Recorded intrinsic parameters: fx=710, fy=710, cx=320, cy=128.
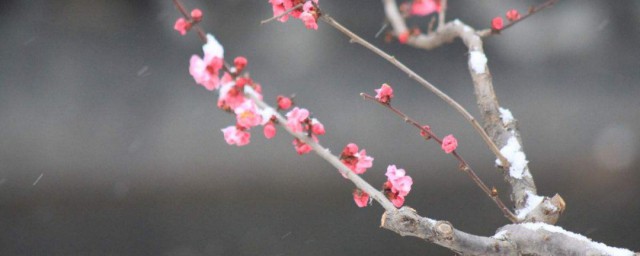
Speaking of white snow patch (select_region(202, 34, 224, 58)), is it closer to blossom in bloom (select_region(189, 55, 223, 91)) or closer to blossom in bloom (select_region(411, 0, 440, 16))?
blossom in bloom (select_region(189, 55, 223, 91))

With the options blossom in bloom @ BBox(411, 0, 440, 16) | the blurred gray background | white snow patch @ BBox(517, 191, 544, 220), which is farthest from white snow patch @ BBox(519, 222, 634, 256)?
the blurred gray background

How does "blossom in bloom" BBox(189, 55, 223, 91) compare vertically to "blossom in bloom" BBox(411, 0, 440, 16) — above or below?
below

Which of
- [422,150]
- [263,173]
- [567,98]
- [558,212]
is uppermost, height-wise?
[567,98]

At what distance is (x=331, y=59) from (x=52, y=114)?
1187 millimetres

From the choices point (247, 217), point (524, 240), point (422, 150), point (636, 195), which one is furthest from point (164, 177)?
point (524, 240)

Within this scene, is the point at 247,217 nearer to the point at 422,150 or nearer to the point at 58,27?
the point at 422,150

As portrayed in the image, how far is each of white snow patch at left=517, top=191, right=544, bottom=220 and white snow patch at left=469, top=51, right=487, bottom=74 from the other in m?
0.27

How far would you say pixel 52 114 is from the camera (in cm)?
295

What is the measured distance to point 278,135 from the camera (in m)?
2.91

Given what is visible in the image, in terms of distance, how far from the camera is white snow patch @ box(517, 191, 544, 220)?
103 centimetres

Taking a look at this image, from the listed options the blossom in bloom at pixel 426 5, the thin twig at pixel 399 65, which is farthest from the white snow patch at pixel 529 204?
the blossom in bloom at pixel 426 5

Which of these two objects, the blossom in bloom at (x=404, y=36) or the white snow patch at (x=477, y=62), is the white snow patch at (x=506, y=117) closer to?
the white snow patch at (x=477, y=62)

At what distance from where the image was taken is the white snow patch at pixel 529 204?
1.03 meters

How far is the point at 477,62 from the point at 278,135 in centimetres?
172
